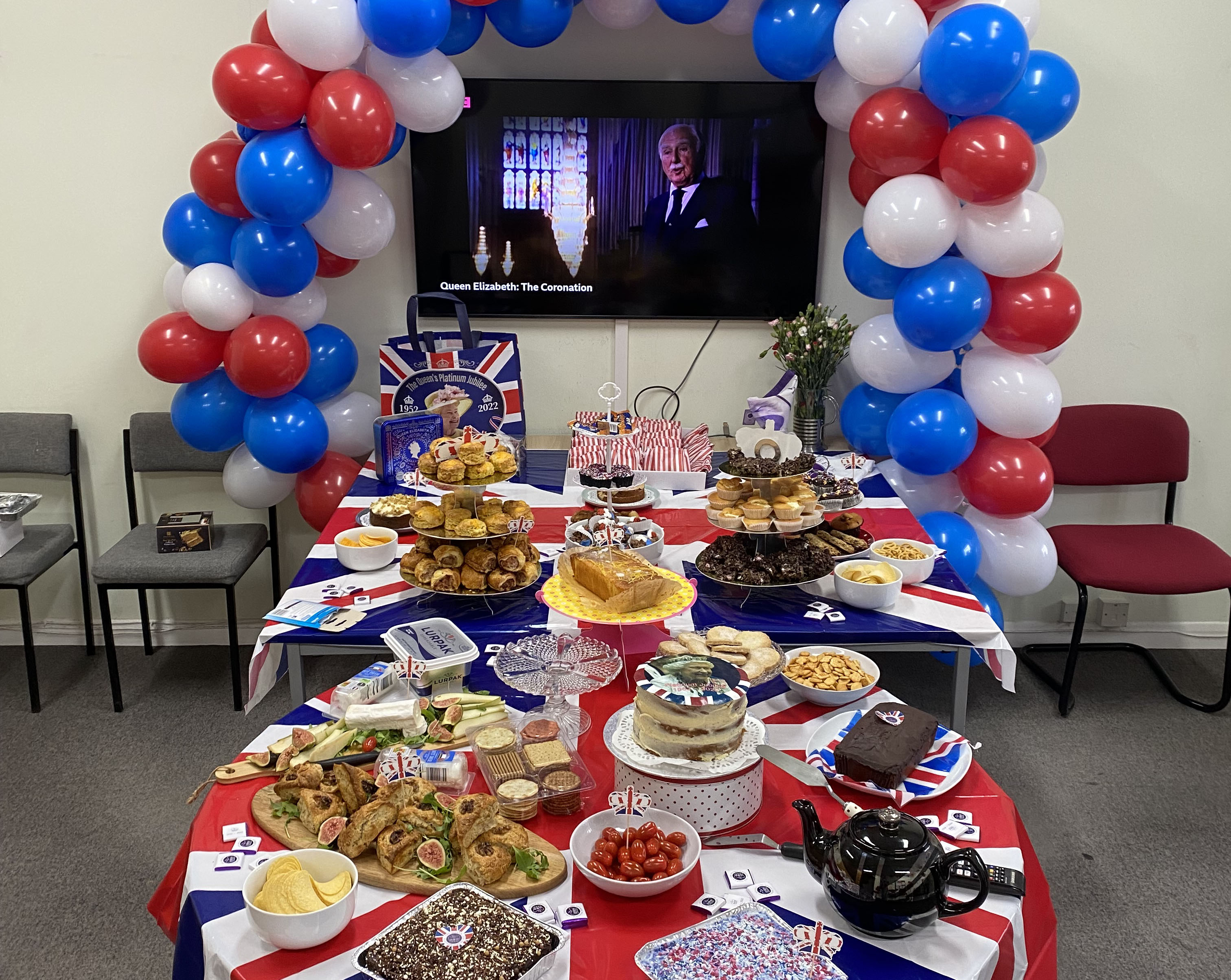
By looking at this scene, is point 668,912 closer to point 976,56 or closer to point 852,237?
point 976,56

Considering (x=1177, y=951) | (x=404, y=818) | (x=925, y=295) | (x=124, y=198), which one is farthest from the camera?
(x=124, y=198)

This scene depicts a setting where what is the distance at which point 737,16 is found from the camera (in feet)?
10.9

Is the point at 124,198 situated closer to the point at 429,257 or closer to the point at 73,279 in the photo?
the point at 73,279

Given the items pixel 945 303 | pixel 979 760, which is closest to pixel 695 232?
pixel 945 303

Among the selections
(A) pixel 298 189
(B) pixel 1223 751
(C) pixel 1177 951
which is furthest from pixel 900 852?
(B) pixel 1223 751

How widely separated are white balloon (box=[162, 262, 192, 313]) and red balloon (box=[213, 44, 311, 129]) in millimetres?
610

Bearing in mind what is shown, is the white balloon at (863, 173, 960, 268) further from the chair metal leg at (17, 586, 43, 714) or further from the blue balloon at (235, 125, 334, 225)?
the chair metal leg at (17, 586, 43, 714)

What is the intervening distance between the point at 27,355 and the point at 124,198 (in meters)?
0.70

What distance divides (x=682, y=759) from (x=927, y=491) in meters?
2.07

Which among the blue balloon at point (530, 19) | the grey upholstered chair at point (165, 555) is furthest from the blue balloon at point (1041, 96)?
the grey upholstered chair at point (165, 555)

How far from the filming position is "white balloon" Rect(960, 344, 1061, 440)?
9.98 feet

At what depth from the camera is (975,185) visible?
2.81m

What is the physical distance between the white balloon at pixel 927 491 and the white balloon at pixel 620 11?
65.5 inches

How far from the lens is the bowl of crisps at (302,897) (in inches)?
51.5
